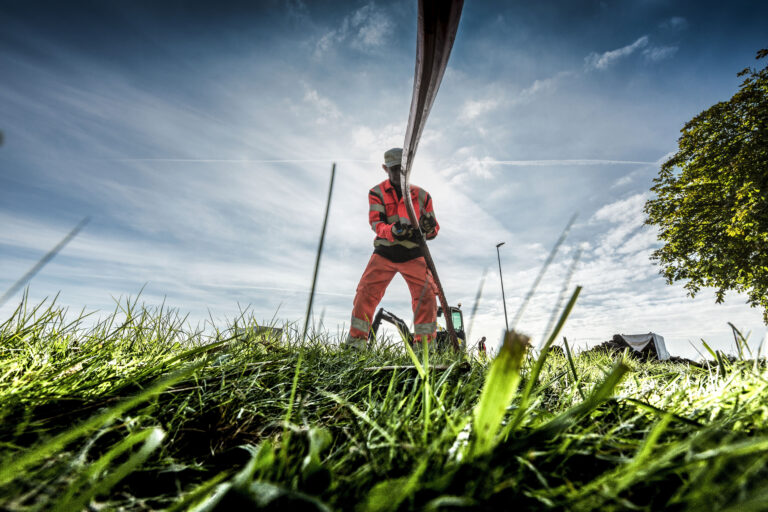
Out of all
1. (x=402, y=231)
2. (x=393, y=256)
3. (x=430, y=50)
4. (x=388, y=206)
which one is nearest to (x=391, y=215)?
(x=388, y=206)

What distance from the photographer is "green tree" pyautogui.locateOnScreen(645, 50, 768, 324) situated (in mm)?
12117

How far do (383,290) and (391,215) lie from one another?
1320 mm

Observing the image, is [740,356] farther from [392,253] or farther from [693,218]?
[693,218]

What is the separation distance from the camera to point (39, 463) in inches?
27.9

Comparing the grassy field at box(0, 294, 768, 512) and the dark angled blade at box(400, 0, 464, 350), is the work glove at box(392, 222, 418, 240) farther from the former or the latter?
the grassy field at box(0, 294, 768, 512)

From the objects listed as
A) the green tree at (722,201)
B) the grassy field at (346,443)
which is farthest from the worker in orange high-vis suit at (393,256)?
the green tree at (722,201)

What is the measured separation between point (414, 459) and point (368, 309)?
4.36 m

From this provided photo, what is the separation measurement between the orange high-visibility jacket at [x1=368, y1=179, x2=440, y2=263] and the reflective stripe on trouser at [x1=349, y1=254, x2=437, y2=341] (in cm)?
13

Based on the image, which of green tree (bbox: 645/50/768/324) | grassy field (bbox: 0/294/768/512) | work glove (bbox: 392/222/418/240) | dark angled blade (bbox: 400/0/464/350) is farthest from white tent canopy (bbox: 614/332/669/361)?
grassy field (bbox: 0/294/768/512)

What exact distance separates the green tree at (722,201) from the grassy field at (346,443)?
616 inches

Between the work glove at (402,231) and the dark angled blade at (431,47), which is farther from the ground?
the work glove at (402,231)

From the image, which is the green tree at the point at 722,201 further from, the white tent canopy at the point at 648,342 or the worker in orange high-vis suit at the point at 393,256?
the worker in orange high-vis suit at the point at 393,256

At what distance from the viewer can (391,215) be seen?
5.66 meters

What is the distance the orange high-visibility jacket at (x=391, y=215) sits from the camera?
518 cm
